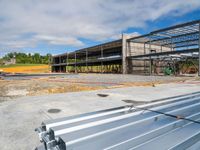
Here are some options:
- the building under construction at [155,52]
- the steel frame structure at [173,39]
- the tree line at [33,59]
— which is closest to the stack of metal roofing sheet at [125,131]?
→ the steel frame structure at [173,39]

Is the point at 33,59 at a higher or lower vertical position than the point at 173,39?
higher

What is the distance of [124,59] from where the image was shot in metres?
30.9

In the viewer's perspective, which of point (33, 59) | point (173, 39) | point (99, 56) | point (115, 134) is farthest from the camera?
point (33, 59)

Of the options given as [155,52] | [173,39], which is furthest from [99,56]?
[173,39]

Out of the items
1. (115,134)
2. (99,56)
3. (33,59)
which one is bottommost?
(115,134)

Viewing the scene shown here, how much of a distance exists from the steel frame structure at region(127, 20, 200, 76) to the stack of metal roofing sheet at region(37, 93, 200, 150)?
70.7 ft

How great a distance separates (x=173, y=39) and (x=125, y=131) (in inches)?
1321

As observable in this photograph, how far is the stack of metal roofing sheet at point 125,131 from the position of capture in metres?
→ 1.53

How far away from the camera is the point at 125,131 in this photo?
1.81m

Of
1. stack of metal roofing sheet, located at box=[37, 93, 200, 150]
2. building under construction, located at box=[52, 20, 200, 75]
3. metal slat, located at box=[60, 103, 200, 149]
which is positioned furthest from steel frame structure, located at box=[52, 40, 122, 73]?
metal slat, located at box=[60, 103, 200, 149]

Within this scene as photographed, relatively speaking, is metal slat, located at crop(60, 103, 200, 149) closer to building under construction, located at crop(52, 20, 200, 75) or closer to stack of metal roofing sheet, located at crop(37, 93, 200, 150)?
stack of metal roofing sheet, located at crop(37, 93, 200, 150)

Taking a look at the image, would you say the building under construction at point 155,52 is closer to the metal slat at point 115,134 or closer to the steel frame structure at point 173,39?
the steel frame structure at point 173,39

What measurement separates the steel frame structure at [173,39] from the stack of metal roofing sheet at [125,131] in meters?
21.5

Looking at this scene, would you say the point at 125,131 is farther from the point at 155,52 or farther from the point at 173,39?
the point at 155,52
